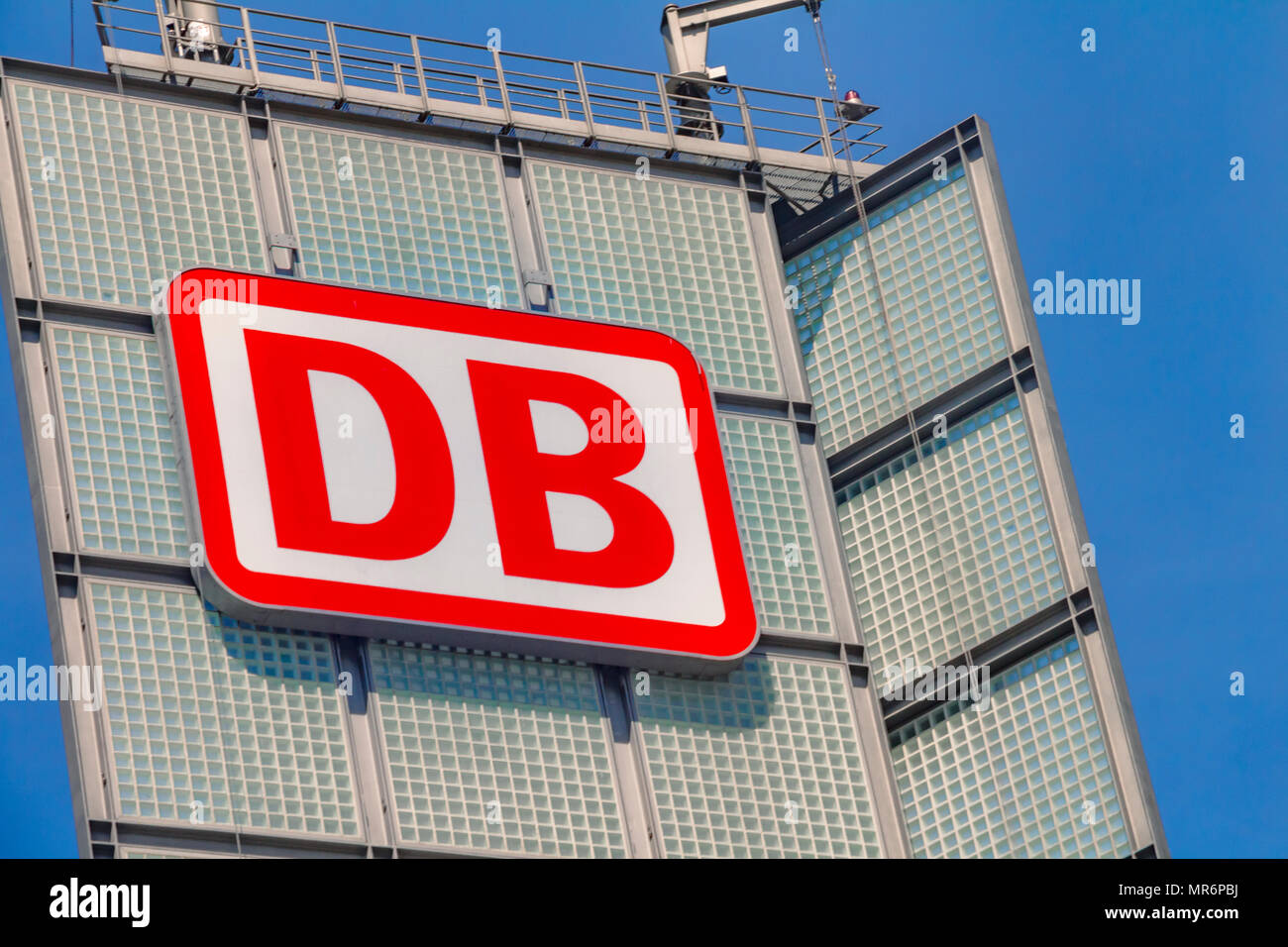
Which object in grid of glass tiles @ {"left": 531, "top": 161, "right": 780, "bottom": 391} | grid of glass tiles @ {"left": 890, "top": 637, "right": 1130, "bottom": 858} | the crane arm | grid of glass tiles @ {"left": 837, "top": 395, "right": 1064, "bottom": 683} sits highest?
the crane arm

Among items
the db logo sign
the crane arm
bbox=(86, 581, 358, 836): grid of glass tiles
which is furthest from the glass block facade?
the crane arm

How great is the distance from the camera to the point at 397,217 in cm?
3319

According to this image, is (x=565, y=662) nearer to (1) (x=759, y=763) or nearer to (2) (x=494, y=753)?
(2) (x=494, y=753)

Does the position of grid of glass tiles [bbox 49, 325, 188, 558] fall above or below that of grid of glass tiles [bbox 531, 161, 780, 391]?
below

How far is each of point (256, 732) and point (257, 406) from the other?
164 inches

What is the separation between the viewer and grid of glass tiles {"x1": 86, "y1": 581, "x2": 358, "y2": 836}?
28000 millimetres

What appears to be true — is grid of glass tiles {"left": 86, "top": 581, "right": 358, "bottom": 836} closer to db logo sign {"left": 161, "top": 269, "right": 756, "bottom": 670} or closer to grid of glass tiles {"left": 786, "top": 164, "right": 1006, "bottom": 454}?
db logo sign {"left": 161, "top": 269, "right": 756, "bottom": 670}

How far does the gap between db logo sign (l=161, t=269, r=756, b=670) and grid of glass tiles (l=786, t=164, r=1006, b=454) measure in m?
3.08

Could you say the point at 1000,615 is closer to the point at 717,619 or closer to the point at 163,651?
the point at 717,619

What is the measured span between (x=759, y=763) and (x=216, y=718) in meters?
7.07

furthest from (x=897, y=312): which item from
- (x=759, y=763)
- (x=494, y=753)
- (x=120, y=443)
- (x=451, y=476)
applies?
(x=120, y=443)
